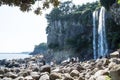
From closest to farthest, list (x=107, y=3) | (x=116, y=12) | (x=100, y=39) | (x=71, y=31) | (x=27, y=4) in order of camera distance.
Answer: (x=27, y=4), (x=116, y=12), (x=107, y=3), (x=100, y=39), (x=71, y=31)

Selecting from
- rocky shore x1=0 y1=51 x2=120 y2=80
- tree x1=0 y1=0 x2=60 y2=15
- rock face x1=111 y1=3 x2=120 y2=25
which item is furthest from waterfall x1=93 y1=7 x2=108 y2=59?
tree x1=0 y1=0 x2=60 y2=15

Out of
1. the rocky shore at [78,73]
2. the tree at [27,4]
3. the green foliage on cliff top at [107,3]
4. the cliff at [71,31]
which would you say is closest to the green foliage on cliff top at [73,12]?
the cliff at [71,31]

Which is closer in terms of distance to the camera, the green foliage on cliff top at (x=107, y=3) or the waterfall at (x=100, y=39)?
the green foliage on cliff top at (x=107, y=3)

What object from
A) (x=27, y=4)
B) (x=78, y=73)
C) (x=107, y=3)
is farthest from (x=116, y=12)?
(x=27, y=4)

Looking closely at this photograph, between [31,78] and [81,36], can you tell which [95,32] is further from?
[31,78]

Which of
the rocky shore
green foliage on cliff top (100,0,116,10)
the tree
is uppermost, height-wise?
green foliage on cliff top (100,0,116,10)

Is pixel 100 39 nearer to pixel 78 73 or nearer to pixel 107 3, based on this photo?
pixel 107 3

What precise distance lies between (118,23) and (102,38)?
3516mm

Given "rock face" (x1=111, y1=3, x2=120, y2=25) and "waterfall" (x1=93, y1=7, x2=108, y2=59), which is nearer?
"rock face" (x1=111, y1=3, x2=120, y2=25)

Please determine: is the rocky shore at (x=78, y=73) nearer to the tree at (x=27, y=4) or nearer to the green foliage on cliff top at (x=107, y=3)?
the tree at (x=27, y=4)

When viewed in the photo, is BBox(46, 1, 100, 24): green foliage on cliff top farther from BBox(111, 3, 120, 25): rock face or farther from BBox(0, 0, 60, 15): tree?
BBox(0, 0, 60, 15): tree

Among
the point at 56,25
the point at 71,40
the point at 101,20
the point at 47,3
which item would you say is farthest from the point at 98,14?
the point at 47,3

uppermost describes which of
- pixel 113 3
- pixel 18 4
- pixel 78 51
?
pixel 113 3

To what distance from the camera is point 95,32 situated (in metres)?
58.5
